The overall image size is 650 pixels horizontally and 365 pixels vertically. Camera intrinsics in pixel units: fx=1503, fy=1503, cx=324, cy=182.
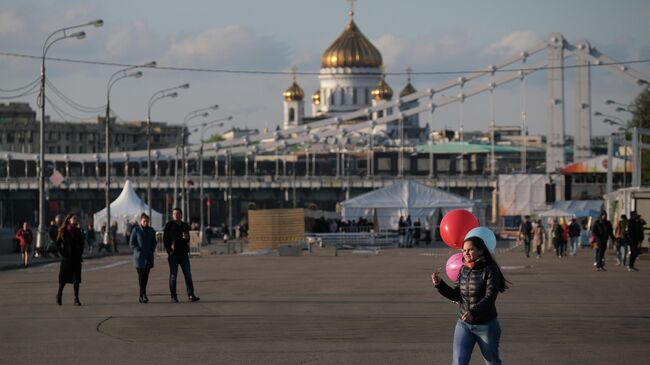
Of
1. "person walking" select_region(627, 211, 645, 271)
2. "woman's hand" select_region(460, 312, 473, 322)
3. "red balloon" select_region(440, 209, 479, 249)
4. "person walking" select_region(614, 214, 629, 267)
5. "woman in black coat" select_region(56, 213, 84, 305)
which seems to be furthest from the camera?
"person walking" select_region(614, 214, 629, 267)

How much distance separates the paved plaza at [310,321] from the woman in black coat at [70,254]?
0.57 m

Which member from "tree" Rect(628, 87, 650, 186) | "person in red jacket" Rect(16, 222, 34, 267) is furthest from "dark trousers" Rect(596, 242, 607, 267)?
"tree" Rect(628, 87, 650, 186)

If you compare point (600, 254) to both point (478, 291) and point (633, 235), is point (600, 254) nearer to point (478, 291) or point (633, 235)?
point (633, 235)

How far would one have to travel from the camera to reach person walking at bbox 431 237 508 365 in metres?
12.5

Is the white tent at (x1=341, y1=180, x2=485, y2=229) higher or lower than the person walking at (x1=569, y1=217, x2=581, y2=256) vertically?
higher

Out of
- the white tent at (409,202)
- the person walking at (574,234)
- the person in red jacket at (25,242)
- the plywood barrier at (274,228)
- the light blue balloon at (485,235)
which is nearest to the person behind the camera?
the light blue balloon at (485,235)

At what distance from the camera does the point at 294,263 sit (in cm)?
4294

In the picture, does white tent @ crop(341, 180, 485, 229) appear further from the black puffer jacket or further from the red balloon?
the black puffer jacket

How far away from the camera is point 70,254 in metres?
24.0

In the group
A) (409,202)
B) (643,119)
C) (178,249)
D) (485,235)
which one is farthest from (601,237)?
(643,119)

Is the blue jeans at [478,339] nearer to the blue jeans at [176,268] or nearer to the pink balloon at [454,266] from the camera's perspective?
the pink balloon at [454,266]

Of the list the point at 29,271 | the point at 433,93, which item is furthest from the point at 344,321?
the point at 433,93

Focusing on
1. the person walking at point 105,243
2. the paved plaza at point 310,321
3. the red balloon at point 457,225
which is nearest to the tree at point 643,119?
the person walking at point 105,243

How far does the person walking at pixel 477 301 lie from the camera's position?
1253 centimetres
